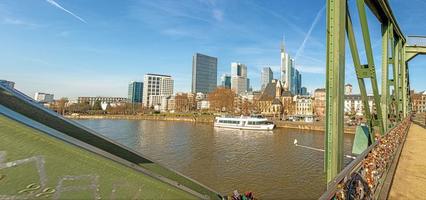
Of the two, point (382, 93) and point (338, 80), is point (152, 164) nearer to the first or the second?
point (338, 80)

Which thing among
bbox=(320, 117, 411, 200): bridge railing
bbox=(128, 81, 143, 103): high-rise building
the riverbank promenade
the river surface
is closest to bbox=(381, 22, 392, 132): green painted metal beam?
the riverbank promenade

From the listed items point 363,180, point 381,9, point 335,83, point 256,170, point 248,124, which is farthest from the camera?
point 248,124

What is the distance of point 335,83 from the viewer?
11.1ft

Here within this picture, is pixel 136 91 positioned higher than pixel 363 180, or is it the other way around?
pixel 136 91

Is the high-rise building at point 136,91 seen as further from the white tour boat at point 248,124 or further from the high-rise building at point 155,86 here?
the white tour boat at point 248,124

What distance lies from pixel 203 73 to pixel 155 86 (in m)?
33.0

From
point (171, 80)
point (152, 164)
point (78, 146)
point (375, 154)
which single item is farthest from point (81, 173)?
point (171, 80)

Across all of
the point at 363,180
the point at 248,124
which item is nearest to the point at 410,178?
the point at 363,180

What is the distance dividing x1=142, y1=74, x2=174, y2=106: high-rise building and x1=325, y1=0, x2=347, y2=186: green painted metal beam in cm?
14359

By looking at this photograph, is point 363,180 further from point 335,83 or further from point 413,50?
point 413,50

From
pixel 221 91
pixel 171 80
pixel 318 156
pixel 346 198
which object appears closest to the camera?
pixel 346 198

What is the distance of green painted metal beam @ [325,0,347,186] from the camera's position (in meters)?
3.32

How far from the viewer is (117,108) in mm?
103625

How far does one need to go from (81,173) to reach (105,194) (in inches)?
3.7
